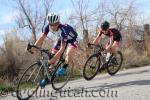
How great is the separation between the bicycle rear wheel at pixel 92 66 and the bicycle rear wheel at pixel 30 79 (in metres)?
3.31

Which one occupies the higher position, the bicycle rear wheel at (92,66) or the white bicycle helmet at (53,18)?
the white bicycle helmet at (53,18)

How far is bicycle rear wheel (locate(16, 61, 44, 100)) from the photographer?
9945 mm

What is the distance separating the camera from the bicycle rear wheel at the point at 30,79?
995 cm

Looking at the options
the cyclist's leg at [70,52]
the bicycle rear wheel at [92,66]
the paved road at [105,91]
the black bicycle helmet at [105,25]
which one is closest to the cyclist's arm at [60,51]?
the cyclist's leg at [70,52]

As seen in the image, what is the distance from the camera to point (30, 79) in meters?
10.2

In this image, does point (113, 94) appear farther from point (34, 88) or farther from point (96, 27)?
point (96, 27)

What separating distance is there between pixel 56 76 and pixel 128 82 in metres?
2.33

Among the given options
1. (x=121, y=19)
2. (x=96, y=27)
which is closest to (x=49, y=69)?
(x=96, y=27)

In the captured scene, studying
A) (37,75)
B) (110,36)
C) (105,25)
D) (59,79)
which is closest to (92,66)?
(110,36)

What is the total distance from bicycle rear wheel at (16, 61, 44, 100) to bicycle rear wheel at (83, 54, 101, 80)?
3.31 meters

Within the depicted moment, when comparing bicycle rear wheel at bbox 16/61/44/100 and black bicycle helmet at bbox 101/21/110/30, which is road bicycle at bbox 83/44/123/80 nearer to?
black bicycle helmet at bbox 101/21/110/30

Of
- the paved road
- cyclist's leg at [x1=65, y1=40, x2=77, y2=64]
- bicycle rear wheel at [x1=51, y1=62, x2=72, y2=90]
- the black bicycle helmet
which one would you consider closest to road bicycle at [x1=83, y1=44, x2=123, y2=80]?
the black bicycle helmet

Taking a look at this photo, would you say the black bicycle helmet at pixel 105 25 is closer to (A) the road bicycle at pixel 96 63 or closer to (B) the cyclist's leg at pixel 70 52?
(A) the road bicycle at pixel 96 63

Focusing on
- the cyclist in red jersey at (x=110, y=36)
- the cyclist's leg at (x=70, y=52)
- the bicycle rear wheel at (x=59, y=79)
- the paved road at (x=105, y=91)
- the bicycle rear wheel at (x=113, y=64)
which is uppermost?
the cyclist in red jersey at (x=110, y=36)
